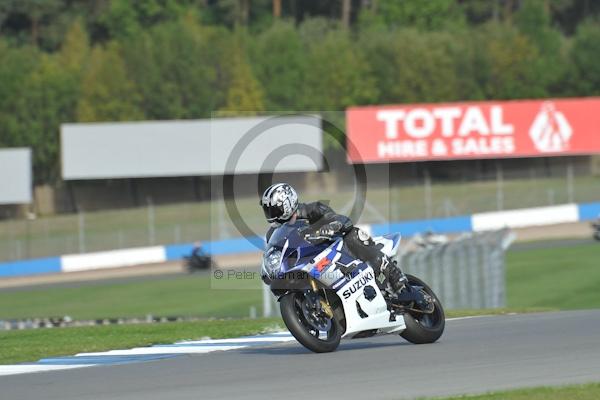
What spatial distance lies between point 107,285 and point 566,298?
16283 mm

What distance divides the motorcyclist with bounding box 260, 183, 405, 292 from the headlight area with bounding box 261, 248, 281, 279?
23cm

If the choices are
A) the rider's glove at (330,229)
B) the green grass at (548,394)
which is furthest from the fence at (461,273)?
the green grass at (548,394)

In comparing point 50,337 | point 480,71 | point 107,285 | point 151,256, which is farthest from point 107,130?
point 50,337

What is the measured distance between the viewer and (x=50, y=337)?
14992mm

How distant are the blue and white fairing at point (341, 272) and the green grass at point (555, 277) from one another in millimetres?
13327

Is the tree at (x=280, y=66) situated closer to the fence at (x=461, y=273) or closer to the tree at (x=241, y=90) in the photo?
the tree at (x=241, y=90)

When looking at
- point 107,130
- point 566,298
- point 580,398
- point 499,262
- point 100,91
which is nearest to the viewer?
point 580,398

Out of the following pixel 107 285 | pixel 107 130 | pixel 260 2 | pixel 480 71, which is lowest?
pixel 107 285

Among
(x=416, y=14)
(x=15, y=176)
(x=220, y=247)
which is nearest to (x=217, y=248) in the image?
(x=220, y=247)

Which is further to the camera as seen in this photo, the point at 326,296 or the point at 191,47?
the point at 191,47

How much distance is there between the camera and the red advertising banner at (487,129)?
4947 centimetres

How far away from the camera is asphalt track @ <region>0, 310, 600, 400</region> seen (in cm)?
864

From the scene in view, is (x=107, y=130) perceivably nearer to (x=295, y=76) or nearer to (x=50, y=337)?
(x=295, y=76)

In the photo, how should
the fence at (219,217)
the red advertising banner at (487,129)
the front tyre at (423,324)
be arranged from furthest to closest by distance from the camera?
the red advertising banner at (487,129) < the fence at (219,217) < the front tyre at (423,324)
